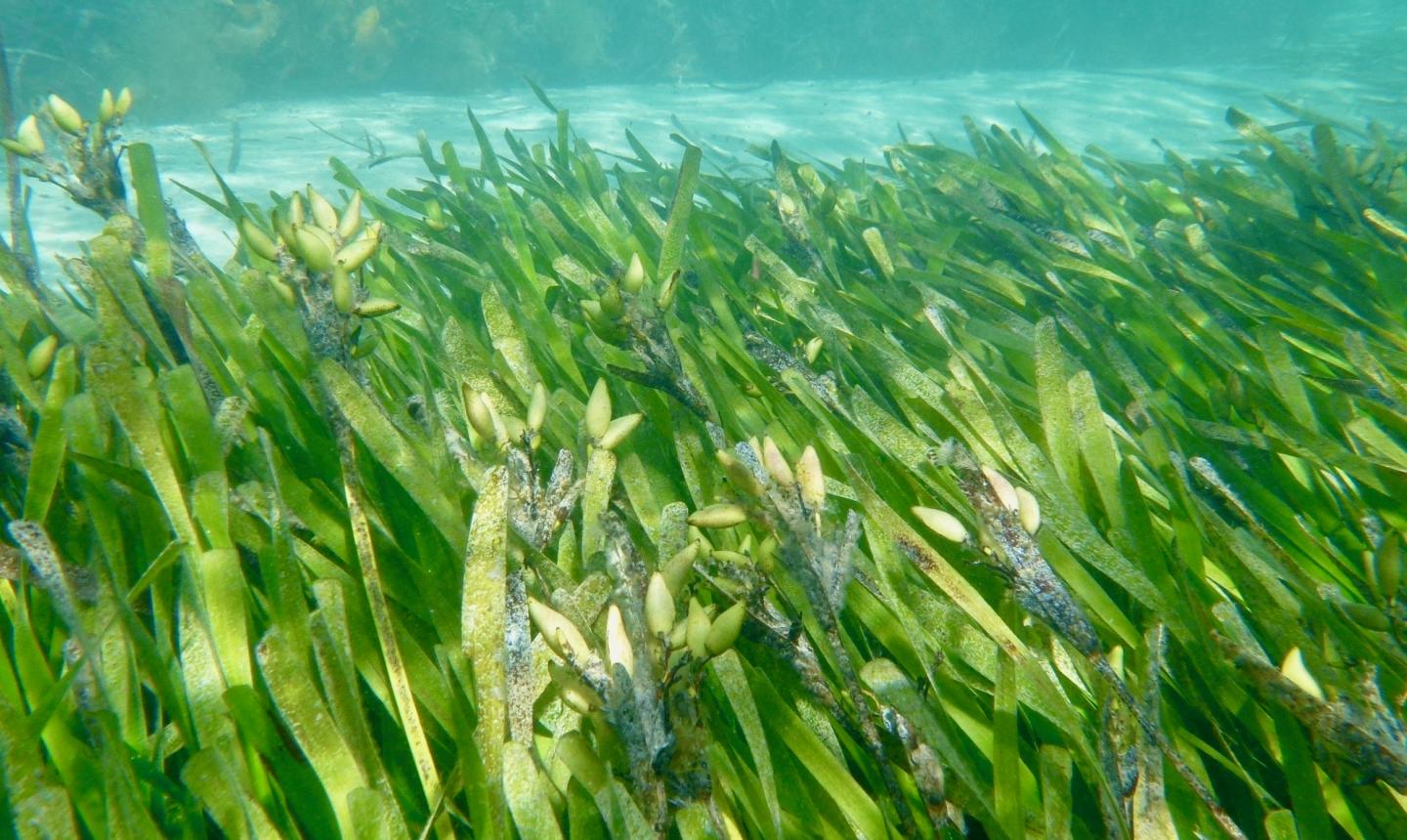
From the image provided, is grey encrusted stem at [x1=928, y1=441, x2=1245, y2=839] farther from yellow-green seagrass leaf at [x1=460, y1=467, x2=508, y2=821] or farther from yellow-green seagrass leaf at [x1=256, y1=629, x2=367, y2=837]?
yellow-green seagrass leaf at [x1=256, y1=629, x2=367, y2=837]

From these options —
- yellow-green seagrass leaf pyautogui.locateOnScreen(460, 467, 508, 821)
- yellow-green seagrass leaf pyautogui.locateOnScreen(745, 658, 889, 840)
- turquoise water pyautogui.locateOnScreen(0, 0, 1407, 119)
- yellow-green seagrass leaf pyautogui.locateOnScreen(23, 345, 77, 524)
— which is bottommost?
yellow-green seagrass leaf pyautogui.locateOnScreen(745, 658, 889, 840)

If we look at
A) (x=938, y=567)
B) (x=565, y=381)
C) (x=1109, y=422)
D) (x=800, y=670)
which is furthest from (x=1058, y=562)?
(x=565, y=381)

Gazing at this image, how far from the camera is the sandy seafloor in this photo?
6.27 metres

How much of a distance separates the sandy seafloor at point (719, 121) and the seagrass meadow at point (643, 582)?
416cm

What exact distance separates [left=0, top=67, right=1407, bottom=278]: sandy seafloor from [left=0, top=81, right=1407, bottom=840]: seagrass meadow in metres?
4.16

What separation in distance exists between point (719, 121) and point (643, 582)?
10584 mm

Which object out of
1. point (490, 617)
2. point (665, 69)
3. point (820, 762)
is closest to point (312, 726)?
point (490, 617)

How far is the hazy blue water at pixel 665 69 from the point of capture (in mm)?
9258

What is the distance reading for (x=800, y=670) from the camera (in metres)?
0.98

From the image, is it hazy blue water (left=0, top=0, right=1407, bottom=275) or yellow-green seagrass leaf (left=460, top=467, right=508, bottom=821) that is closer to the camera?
yellow-green seagrass leaf (left=460, top=467, right=508, bottom=821)

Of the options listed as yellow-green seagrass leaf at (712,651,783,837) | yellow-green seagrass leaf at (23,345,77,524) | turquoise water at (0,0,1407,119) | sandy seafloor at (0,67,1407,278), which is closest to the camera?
yellow-green seagrass leaf at (712,651,783,837)

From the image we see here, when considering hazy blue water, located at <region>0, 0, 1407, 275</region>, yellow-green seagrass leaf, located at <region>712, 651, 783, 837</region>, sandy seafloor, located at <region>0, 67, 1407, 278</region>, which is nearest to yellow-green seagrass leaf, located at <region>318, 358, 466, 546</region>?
yellow-green seagrass leaf, located at <region>712, 651, 783, 837</region>

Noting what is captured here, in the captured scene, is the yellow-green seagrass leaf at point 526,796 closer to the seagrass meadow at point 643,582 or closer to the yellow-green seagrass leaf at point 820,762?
the seagrass meadow at point 643,582

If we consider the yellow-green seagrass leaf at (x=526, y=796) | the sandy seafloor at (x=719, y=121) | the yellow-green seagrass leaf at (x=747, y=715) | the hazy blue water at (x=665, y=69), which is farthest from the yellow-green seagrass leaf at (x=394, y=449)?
the hazy blue water at (x=665, y=69)
